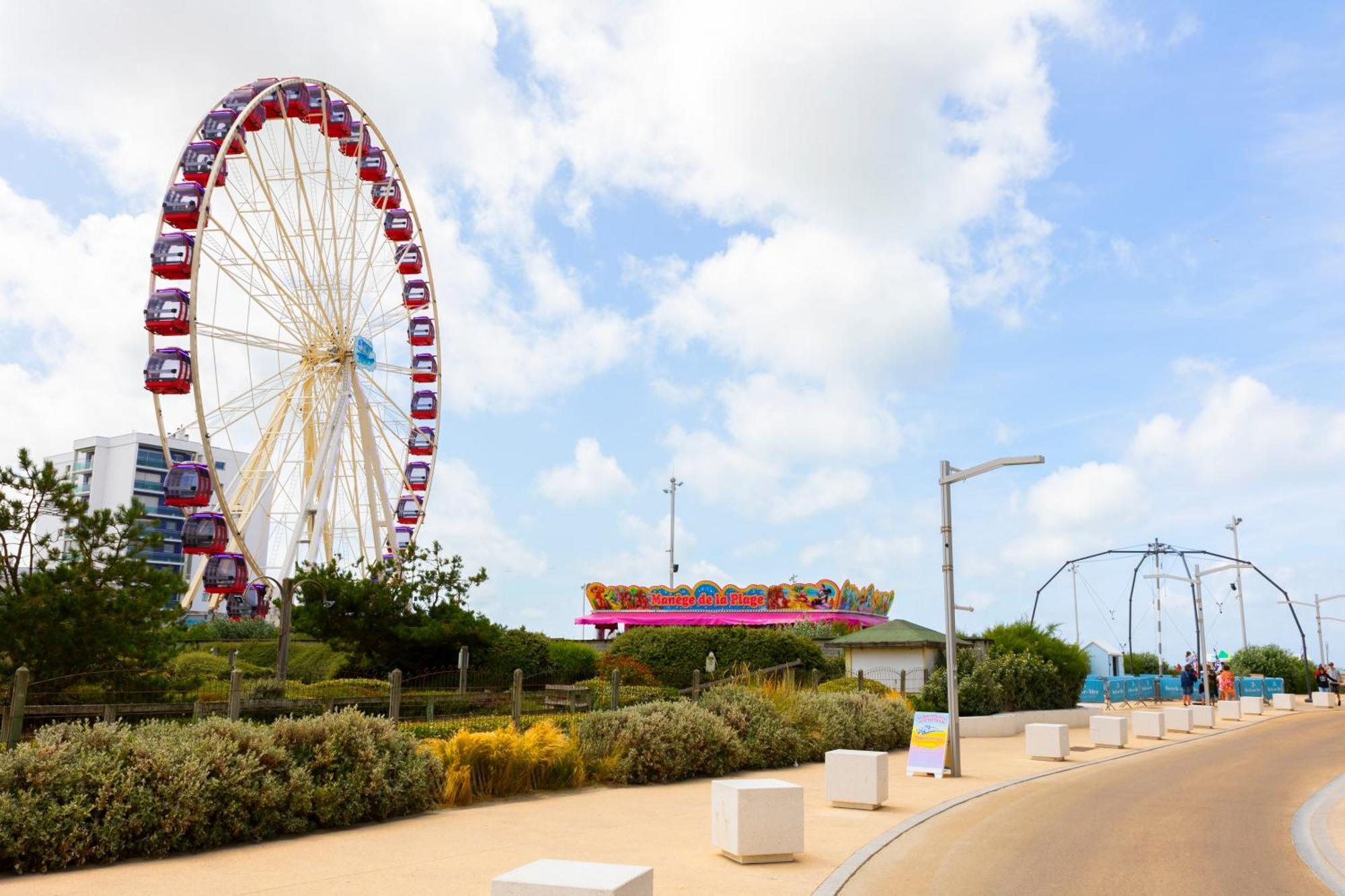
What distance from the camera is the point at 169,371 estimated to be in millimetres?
29484

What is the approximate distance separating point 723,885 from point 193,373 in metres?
24.7

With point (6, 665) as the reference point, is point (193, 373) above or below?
above

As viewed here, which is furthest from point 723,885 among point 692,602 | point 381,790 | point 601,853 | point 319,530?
point 692,602

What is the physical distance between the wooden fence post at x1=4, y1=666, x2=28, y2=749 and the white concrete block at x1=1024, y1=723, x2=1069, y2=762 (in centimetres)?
1575

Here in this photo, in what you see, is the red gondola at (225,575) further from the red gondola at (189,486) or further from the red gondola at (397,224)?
the red gondola at (397,224)

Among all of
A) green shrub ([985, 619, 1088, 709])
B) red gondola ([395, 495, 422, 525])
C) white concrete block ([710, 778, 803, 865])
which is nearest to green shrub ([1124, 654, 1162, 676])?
green shrub ([985, 619, 1088, 709])

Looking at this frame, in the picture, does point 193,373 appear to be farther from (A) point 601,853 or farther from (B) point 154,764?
(A) point 601,853

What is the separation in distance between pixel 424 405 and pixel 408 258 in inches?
211

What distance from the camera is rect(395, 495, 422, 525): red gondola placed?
1575 inches

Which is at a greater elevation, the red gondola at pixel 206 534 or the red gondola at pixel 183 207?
the red gondola at pixel 183 207

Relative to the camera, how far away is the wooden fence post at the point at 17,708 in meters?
11.9

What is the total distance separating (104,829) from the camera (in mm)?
8891

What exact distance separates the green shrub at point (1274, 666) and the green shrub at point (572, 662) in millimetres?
30873

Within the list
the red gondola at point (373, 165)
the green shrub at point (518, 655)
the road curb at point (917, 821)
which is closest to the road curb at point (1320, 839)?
the road curb at point (917, 821)
